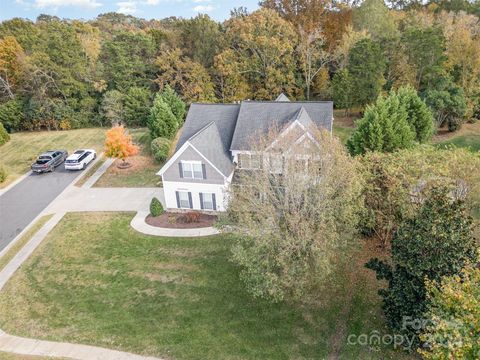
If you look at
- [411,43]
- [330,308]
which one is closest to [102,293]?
[330,308]

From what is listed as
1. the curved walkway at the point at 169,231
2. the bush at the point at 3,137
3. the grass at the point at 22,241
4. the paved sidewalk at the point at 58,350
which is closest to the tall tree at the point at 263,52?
the curved walkway at the point at 169,231

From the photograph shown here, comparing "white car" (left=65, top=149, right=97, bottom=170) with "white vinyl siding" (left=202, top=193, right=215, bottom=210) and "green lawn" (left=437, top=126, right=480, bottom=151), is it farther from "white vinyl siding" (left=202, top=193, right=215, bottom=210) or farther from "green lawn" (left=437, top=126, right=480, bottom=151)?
"green lawn" (left=437, top=126, right=480, bottom=151)

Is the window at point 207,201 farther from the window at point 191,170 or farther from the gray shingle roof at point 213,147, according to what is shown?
the gray shingle roof at point 213,147

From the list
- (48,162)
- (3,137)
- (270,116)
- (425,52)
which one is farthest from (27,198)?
(425,52)

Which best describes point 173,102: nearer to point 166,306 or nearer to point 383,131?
point 383,131

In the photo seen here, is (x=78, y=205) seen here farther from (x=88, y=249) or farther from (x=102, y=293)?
(x=102, y=293)

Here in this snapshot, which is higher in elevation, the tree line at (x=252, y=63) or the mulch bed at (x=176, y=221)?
the tree line at (x=252, y=63)

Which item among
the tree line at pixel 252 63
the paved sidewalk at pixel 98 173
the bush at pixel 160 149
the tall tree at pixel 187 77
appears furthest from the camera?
the tall tree at pixel 187 77
